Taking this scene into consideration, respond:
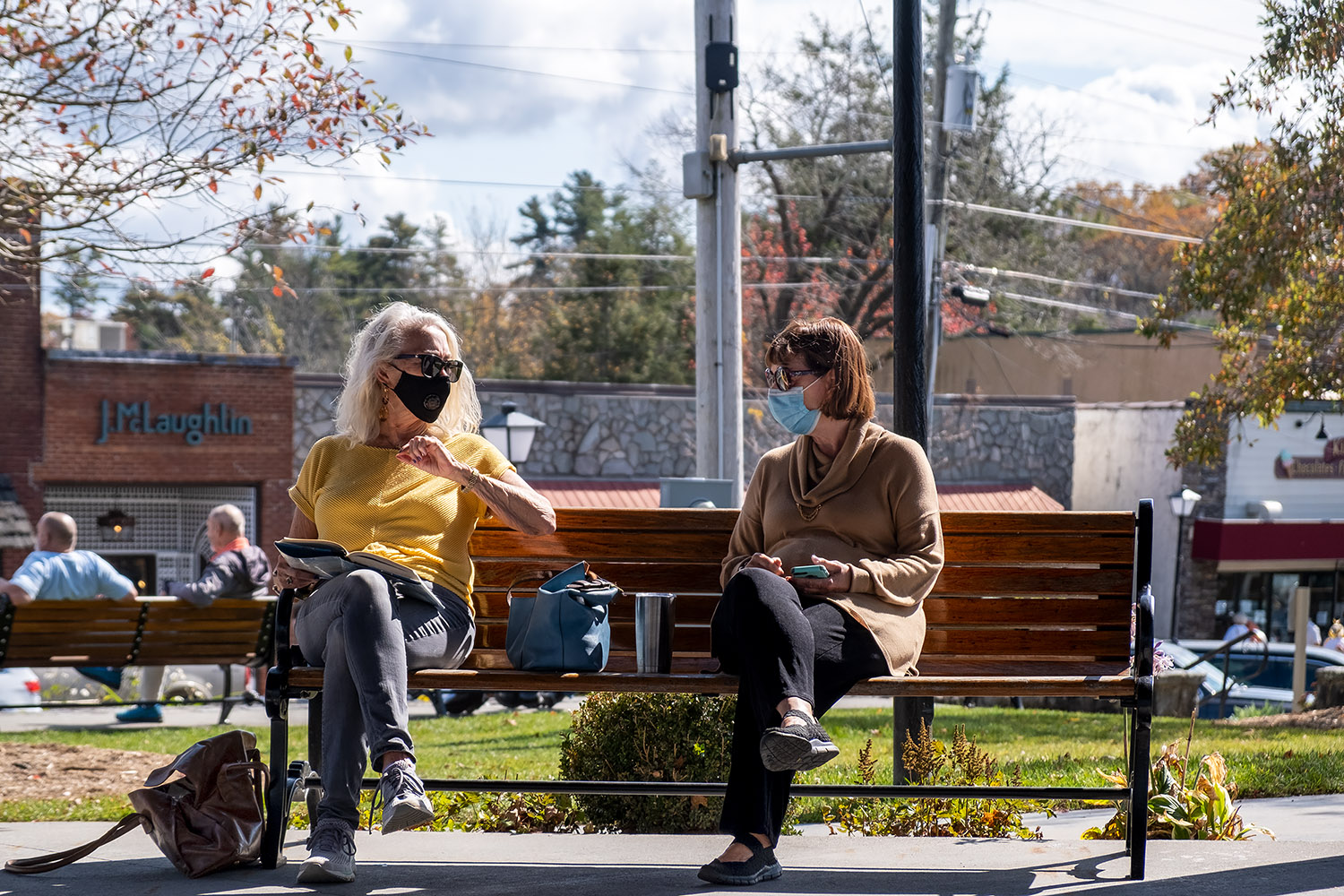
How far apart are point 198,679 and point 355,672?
33.2 feet

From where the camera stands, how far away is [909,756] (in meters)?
5.33

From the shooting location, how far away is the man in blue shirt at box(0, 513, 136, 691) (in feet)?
34.3

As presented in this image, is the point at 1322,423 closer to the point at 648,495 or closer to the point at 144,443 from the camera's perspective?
the point at 648,495

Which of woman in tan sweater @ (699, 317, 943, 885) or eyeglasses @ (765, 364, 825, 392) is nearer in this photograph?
woman in tan sweater @ (699, 317, 943, 885)

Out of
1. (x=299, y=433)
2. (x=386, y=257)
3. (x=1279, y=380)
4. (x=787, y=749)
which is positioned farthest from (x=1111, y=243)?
(x=787, y=749)

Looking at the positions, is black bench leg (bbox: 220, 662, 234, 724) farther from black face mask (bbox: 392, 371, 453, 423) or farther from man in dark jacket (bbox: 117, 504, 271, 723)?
black face mask (bbox: 392, 371, 453, 423)

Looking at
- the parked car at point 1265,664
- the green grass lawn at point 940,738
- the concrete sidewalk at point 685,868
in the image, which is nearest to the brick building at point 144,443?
the green grass lawn at point 940,738

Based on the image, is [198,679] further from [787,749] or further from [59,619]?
[787,749]

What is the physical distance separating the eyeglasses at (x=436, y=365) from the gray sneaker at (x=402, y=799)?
1279mm

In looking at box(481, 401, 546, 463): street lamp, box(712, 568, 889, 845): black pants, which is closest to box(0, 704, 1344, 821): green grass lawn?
box(712, 568, 889, 845): black pants

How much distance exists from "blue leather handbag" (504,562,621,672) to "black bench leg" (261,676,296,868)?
0.68m

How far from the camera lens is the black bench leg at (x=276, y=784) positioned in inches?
162

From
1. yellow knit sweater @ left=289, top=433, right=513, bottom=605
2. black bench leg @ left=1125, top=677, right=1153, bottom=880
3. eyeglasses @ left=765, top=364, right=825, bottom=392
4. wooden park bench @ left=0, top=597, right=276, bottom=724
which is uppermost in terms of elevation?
eyeglasses @ left=765, top=364, right=825, bottom=392

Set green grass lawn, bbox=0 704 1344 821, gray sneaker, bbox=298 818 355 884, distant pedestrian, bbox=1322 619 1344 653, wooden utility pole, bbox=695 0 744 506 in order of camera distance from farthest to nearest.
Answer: distant pedestrian, bbox=1322 619 1344 653 → wooden utility pole, bbox=695 0 744 506 → green grass lawn, bbox=0 704 1344 821 → gray sneaker, bbox=298 818 355 884
